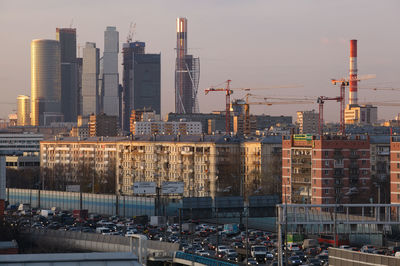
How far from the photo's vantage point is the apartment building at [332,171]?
342 ft

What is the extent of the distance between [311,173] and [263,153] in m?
26.4

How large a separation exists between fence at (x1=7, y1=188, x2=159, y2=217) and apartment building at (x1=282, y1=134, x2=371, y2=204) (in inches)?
591

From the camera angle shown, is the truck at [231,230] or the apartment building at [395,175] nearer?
the truck at [231,230]

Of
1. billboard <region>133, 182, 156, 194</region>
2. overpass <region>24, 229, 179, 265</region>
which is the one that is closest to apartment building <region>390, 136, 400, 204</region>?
billboard <region>133, 182, 156, 194</region>

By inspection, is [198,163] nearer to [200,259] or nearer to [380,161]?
[380,161]

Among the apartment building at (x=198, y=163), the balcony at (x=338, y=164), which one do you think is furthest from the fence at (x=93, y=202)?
the apartment building at (x=198, y=163)

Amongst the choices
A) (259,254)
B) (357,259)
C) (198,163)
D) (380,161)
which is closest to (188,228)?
(259,254)

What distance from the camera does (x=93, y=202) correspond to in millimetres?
110000

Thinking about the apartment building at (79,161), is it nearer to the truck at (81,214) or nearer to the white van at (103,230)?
the truck at (81,214)

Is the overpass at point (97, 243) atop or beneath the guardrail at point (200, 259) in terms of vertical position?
beneath

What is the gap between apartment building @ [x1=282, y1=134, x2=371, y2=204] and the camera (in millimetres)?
104188

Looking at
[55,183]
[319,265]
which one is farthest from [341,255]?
[55,183]

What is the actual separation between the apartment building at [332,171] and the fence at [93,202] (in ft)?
49.3

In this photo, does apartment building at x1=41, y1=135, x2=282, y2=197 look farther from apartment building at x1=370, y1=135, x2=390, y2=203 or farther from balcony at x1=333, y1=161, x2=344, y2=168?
balcony at x1=333, y1=161, x2=344, y2=168
